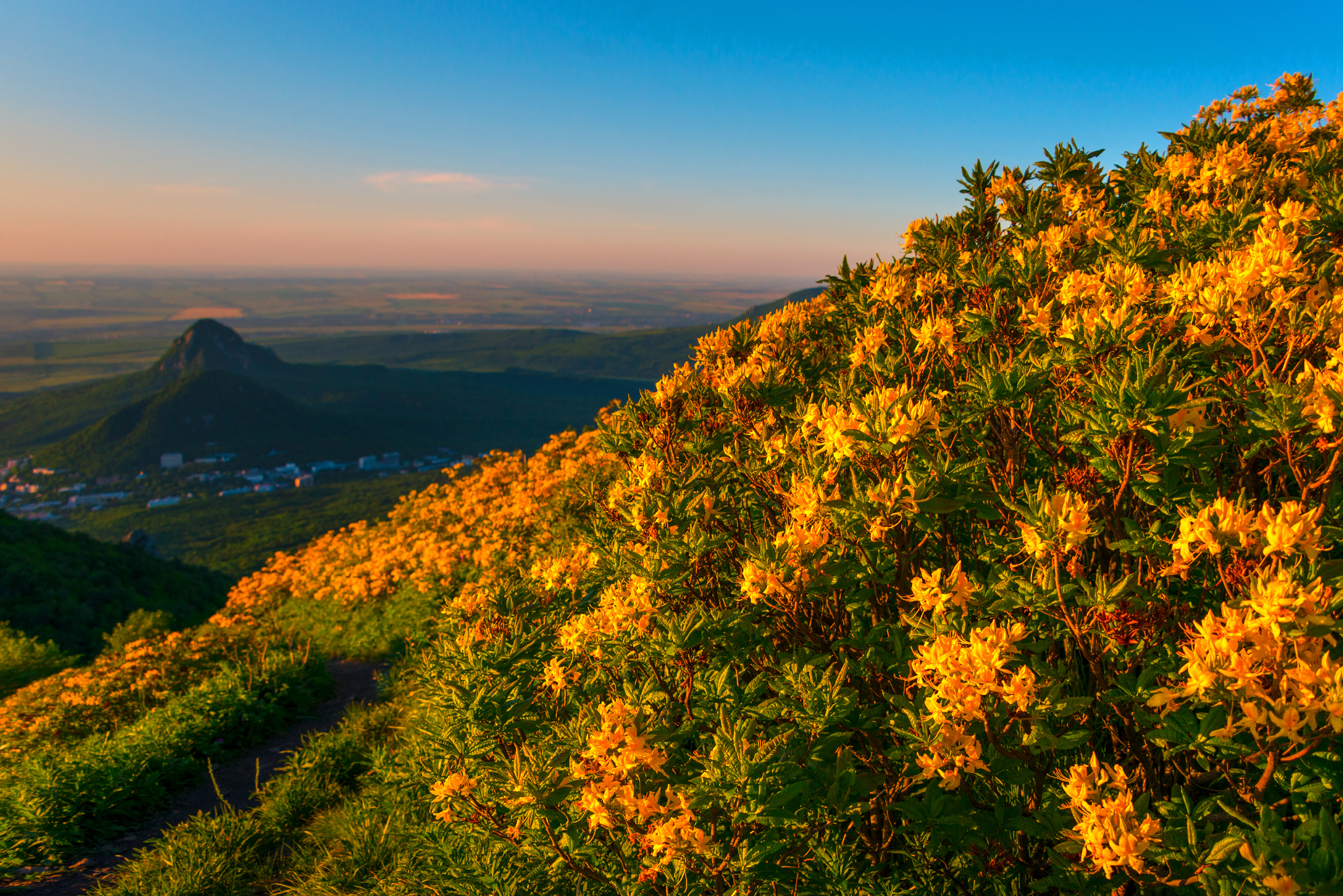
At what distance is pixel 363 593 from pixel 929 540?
13611 mm

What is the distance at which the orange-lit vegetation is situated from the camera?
Result: 2.40 meters

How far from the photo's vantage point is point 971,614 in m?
3.06

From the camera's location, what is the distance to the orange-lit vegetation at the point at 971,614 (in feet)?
7.88

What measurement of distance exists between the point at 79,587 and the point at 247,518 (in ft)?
337

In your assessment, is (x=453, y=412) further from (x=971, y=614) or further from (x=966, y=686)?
(x=966, y=686)

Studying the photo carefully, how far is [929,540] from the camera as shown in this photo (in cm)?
383

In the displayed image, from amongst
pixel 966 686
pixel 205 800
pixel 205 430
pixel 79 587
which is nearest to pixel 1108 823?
pixel 966 686

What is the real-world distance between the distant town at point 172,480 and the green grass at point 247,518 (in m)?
2.95

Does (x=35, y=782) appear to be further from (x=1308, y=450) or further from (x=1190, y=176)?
(x=1190, y=176)

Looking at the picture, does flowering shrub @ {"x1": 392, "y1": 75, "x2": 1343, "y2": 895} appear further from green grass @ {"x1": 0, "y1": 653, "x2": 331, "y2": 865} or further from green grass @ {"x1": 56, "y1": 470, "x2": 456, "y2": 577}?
green grass @ {"x1": 56, "y1": 470, "x2": 456, "y2": 577}

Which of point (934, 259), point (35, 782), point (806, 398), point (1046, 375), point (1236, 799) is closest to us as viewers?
point (1236, 799)

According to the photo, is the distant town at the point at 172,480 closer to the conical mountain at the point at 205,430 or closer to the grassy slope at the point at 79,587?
the conical mountain at the point at 205,430

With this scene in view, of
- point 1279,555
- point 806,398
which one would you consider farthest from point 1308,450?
point 806,398

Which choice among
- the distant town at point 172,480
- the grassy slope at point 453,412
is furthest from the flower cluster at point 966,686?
the grassy slope at point 453,412
